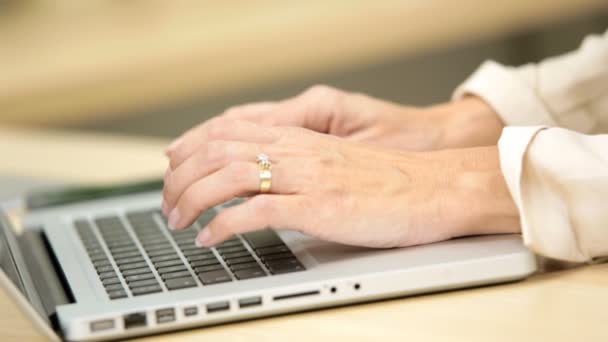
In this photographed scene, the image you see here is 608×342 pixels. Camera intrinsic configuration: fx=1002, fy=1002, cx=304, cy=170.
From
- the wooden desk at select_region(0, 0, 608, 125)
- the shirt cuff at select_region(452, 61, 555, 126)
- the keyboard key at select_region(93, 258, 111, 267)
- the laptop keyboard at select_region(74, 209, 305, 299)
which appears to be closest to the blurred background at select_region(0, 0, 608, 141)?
the wooden desk at select_region(0, 0, 608, 125)

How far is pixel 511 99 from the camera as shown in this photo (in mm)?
1107

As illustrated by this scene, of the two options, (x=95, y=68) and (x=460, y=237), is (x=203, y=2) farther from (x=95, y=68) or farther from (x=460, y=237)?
(x=460, y=237)

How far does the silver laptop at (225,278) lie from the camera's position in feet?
2.24

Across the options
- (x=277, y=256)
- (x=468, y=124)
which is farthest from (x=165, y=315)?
(x=468, y=124)

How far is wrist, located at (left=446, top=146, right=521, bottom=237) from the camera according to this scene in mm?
777

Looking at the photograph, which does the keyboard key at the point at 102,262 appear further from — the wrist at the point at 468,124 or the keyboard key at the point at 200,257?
the wrist at the point at 468,124

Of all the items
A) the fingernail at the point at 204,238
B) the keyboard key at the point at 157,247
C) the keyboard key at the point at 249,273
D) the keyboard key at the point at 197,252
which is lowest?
the keyboard key at the point at 157,247

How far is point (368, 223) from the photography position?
0.76 m

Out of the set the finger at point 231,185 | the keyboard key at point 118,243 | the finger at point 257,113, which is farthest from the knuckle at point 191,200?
the finger at point 257,113

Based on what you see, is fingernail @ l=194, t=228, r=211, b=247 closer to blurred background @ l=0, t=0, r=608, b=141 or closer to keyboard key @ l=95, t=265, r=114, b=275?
keyboard key @ l=95, t=265, r=114, b=275

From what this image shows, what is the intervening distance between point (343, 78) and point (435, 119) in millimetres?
2266

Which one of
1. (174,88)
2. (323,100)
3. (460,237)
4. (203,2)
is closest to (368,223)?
(460,237)

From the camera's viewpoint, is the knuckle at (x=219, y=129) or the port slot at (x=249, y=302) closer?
the port slot at (x=249, y=302)

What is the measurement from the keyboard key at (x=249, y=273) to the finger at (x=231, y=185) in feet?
0.21
